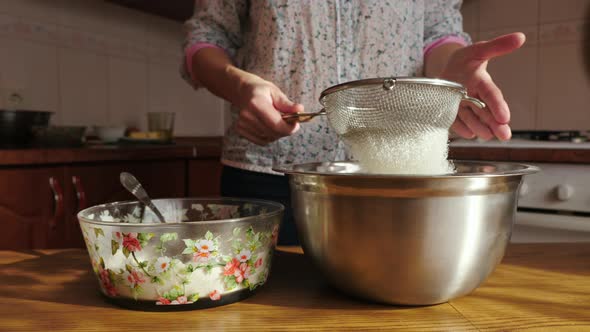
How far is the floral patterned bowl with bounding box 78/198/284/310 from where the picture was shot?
16.5 inches

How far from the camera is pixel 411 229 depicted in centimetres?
41

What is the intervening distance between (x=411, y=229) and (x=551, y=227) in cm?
106

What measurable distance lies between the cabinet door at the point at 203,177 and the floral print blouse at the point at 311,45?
75cm

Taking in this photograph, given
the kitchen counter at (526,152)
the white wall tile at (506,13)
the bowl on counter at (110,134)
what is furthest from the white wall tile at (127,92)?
the white wall tile at (506,13)

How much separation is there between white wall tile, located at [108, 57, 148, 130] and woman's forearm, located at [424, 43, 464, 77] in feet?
4.39

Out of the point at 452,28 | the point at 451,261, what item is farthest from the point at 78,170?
the point at 451,261

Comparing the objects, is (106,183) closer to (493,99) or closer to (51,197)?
(51,197)

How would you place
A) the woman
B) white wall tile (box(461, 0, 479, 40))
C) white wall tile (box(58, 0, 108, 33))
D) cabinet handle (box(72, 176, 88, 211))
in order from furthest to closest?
white wall tile (box(461, 0, 479, 40)) < white wall tile (box(58, 0, 108, 33)) < cabinet handle (box(72, 176, 88, 211)) < the woman

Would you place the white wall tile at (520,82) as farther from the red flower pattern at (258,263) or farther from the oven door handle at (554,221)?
the red flower pattern at (258,263)

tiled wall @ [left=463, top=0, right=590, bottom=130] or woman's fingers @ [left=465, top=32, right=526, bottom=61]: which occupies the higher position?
tiled wall @ [left=463, top=0, right=590, bottom=130]

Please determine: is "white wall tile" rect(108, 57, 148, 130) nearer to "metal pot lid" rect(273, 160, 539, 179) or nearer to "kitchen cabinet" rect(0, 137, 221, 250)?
"kitchen cabinet" rect(0, 137, 221, 250)

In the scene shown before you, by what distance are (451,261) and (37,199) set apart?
109cm

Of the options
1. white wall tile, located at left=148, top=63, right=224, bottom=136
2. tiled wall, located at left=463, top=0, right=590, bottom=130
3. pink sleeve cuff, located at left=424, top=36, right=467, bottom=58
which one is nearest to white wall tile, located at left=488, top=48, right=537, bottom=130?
tiled wall, located at left=463, top=0, right=590, bottom=130

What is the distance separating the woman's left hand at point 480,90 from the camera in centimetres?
59
